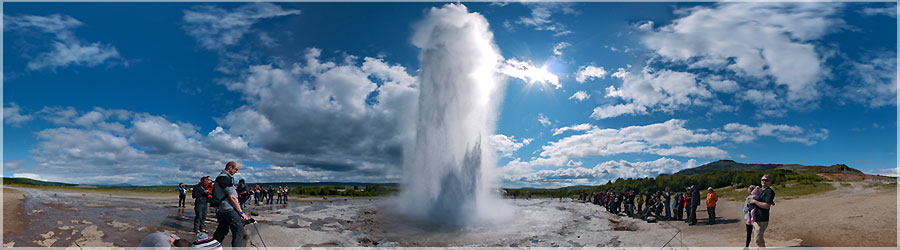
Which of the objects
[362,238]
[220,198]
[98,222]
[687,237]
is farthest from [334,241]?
[687,237]

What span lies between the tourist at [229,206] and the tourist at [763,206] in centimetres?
1080

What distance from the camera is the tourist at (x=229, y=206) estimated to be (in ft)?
24.1

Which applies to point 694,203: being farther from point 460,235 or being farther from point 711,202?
point 460,235

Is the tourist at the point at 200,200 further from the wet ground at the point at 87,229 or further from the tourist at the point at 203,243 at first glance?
the tourist at the point at 203,243

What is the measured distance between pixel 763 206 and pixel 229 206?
437 inches

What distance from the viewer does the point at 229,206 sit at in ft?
24.3

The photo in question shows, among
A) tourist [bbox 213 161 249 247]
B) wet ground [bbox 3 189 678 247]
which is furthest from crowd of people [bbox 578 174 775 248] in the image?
tourist [bbox 213 161 249 247]

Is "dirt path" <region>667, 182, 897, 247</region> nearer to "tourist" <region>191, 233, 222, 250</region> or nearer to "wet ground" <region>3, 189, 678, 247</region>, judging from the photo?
"wet ground" <region>3, 189, 678, 247</region>

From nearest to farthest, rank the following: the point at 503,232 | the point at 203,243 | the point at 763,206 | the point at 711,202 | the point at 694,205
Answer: the point at 203,243 < the point at 763,206 < the point at 503,232 < the point at 711,202 < the point at 694,205

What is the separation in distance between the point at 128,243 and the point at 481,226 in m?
12.6

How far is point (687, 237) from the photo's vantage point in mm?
13750

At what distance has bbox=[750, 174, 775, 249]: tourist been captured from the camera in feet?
28.4

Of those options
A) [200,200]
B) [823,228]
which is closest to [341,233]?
[200,200]

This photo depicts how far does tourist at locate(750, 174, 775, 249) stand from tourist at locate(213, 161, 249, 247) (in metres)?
10.8
